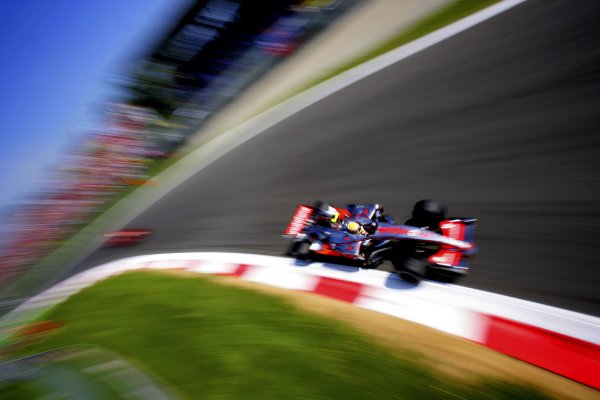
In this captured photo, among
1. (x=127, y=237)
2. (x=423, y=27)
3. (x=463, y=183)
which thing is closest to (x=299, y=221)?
(x=463, y=183)

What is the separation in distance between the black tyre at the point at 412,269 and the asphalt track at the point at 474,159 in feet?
1.34

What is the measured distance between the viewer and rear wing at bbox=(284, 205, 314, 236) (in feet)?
15.5

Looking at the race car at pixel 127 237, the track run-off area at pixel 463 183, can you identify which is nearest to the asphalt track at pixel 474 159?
the track run-off area at pixel 463 183

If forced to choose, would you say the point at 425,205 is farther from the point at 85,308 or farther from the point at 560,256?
the point at 85,308

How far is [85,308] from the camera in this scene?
5.59m

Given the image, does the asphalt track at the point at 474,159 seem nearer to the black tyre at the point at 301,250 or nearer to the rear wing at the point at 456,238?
the rear wing at the point at 456,238

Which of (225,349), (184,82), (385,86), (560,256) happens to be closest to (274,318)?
(225,349)

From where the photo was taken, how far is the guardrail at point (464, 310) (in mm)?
2648

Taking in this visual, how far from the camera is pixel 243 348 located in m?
3.58

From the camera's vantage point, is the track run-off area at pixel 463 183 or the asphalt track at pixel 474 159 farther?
the asphalt track at pixel 474 159

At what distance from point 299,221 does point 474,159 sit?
2298mm

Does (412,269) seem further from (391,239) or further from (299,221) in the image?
(299,221)

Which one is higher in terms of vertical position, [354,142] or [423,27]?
[423,27]

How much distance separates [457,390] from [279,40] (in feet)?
32.5
